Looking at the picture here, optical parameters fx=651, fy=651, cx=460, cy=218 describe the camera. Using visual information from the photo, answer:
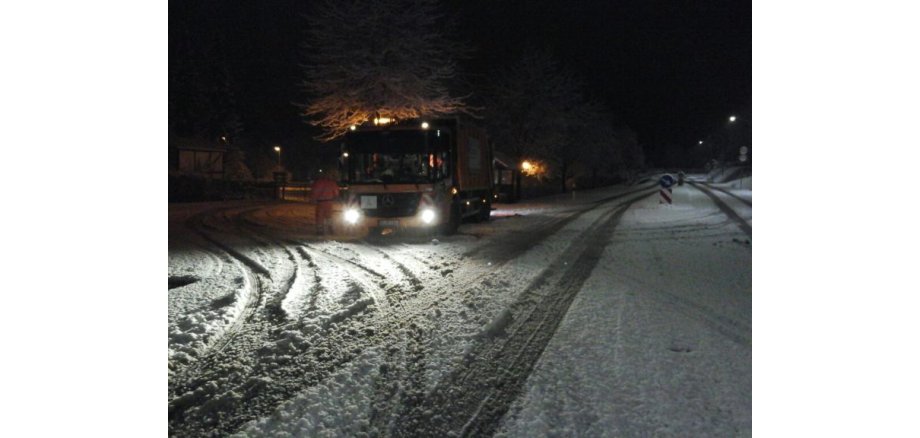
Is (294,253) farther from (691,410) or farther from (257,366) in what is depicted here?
(691,410)

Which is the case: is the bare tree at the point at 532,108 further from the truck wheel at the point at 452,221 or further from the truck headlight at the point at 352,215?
the truck headlight at the point at 352,215

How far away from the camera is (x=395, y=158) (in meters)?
17.0

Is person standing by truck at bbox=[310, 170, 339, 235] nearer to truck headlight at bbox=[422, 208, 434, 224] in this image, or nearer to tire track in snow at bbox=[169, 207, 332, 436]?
truck headlight at bbox=[422, 208, 434, 224]

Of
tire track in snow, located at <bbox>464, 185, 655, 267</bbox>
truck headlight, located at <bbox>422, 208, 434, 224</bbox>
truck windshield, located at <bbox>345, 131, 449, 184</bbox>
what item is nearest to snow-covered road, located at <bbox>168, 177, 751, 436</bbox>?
tire track in snow, located at <bbox>464, 185, 655, 267</bbox>

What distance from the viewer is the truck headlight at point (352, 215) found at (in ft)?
55.2

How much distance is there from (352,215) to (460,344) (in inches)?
435

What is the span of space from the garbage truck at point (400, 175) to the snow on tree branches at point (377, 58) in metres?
9.15

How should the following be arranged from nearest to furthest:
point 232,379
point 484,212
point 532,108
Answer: point 232,379 → point 484,212 → point 532,108

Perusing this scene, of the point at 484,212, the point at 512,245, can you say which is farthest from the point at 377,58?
the point at 512,245

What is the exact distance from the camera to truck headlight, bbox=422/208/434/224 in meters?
16.5

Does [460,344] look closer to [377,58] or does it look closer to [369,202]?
[369,202]

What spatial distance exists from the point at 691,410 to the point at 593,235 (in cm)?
1303

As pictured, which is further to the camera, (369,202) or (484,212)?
(484,212)

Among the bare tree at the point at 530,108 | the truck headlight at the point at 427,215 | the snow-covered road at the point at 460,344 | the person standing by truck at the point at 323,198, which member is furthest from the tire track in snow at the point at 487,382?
the bare tree at the point at 530,108
